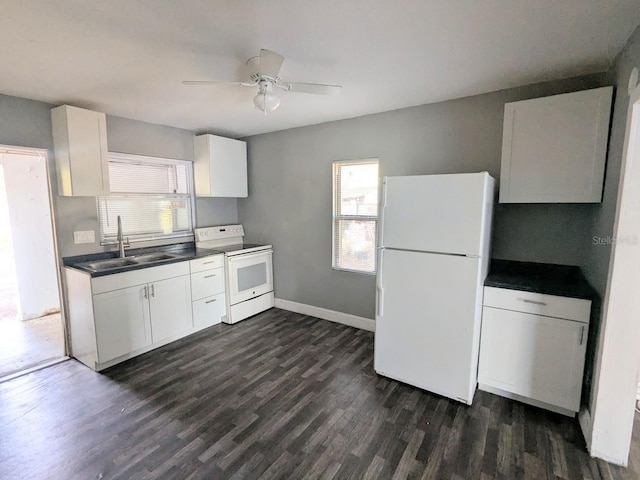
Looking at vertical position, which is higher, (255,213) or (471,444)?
(255,213)

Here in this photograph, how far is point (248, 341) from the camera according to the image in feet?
10.7

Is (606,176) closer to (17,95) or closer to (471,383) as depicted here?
(471,383)

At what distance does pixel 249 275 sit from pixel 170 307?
101 centimetres

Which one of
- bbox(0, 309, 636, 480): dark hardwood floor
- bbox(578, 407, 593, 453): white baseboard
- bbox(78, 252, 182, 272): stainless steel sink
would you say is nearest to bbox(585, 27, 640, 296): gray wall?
bbox(578, 407, 593, 453): white baseboard

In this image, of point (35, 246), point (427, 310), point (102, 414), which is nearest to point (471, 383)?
point (427, 310)

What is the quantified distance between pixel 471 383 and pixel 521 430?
1.21 ft

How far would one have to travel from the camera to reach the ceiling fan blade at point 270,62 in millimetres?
1805

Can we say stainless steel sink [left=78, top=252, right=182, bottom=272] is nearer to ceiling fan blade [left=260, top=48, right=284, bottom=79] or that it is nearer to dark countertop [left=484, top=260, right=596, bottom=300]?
ceiling fan blade [left=260, top=48, right=284, bottom=79]

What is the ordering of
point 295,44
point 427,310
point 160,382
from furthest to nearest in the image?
1. point 160,382
2. point 427,310
3. point 295,44

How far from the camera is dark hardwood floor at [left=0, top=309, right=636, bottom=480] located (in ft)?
5.60

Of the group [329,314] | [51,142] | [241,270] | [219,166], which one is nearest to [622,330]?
[329,314]

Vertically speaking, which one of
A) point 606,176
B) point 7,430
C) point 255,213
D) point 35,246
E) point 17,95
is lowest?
point 7,430

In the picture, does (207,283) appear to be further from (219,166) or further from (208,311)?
(219,166)

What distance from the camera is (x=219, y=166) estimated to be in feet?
12.8
